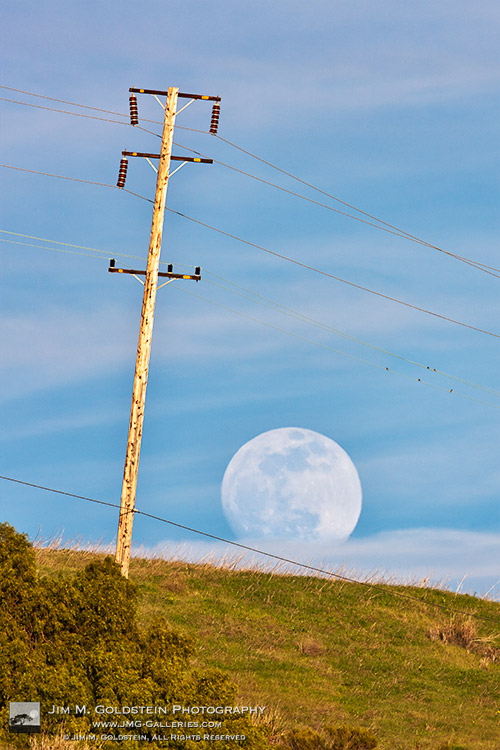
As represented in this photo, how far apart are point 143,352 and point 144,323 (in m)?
0.82

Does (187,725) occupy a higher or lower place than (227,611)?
lower

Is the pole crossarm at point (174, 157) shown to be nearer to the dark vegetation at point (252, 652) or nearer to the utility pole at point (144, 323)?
the utility pole at point (144, 323)

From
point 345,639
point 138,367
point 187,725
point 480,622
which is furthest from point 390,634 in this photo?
point 187,725

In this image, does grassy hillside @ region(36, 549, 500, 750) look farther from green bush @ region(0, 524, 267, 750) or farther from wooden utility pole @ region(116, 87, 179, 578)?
wooden utility pole @ region(116, 87, 179, 578)

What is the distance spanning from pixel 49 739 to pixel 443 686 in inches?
743

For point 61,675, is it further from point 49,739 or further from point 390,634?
point 390,634

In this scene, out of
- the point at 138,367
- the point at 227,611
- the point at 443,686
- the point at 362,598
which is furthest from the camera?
the point at 362,598

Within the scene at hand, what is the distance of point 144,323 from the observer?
75.2 ft

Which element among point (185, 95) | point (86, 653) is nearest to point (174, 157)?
point (185, 95)

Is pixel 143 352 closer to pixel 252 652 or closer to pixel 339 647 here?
pixel 252 652

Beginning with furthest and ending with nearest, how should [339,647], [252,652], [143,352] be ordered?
[339,647] → [252,652] → [143,352]

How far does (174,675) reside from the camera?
16.8m

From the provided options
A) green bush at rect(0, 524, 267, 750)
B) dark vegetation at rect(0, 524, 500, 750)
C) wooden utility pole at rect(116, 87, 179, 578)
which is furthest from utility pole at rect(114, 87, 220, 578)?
green bush at rect(0, 524, 267, 750)

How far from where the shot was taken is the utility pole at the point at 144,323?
22.0 metres
